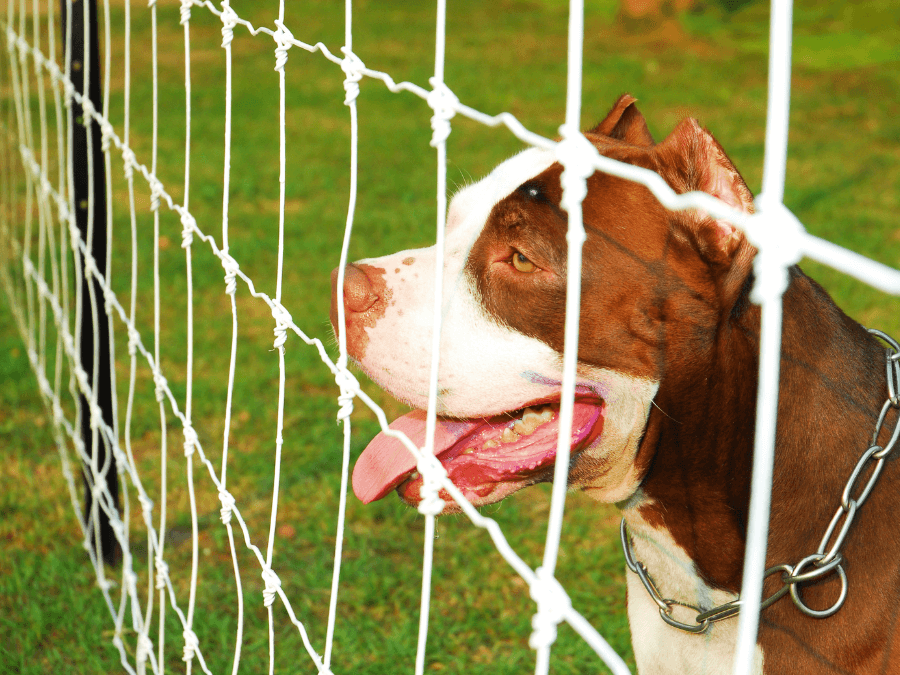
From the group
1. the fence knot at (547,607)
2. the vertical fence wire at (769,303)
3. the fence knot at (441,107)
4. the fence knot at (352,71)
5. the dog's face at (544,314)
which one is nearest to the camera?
the vertical fence wire at (769,303)

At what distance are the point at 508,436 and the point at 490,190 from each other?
1.82ft

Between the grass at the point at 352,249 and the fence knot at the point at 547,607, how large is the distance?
1.89m

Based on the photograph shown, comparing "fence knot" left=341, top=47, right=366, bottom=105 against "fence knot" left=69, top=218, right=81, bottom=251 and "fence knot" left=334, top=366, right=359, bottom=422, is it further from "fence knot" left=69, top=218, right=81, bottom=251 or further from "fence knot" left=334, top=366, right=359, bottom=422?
"fence knot" left=69, top=218, right=81, bottom=251

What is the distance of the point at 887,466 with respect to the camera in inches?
70.7

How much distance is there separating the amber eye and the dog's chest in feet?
1.98

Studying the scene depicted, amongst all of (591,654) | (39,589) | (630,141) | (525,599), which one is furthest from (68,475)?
(630,141)

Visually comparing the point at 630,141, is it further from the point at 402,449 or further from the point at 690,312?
the point at 402,449

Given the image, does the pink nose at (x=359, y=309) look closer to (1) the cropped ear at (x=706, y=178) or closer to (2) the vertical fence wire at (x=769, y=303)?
(1) the cropped ear at (x=706, y=178)

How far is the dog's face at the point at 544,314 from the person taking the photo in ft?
6.02

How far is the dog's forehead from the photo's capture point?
6.77 feet

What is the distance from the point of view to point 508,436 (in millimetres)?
2055

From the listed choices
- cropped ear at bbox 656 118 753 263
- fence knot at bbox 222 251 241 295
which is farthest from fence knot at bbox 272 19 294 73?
cropped ear at bbox 656 118 753 263

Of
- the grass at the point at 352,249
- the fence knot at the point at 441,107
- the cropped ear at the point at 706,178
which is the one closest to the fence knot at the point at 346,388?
the fence knot at the point at 441,107

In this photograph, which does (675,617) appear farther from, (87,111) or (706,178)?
(87,111)
